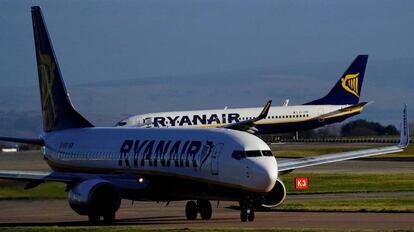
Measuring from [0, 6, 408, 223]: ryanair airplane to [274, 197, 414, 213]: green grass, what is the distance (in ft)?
7.40

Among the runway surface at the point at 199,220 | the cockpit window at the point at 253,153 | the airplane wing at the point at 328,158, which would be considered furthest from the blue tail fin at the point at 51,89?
the cockpit window at the point at 253,153

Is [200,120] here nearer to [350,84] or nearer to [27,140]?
[350,84]

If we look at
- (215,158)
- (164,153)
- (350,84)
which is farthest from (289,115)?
(215,158)

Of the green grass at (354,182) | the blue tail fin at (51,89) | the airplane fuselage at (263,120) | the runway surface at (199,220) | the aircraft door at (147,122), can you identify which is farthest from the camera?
the aircraft door at (147,122)

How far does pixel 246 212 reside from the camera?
40469 mm

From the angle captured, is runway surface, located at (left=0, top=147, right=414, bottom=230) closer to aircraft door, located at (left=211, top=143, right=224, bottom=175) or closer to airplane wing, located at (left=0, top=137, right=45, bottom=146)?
aircraft door, located at (left=211, top=143, right=224, bottom=175)

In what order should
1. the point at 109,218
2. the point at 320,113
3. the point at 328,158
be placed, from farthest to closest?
the point at 320,113 < the point at 328,158 < the point at 109,218

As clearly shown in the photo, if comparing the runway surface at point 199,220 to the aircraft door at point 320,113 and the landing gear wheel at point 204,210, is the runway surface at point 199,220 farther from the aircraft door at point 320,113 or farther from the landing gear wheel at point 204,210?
the aircraft door at point 320,113

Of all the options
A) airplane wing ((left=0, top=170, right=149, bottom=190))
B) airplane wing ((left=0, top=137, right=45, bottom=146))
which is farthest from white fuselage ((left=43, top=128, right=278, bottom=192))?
airplane wing ((left=0, top=137, right=45, bottom=146))

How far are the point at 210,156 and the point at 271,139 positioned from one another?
11179cm

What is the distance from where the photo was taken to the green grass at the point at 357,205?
45750mm

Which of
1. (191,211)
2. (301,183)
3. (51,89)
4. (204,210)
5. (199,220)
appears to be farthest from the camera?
(301,183)

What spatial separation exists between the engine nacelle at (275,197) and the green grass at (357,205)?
4005 millimetres

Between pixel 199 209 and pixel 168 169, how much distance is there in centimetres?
252
